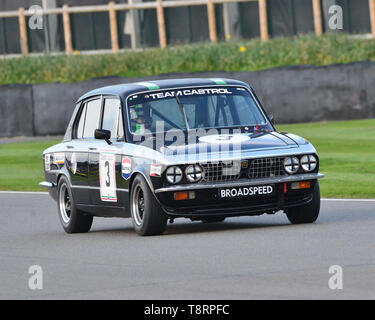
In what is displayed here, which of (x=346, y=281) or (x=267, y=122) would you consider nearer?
(x=346, y=281)

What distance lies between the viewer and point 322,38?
33.6m

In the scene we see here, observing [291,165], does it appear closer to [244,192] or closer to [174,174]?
[244,192]

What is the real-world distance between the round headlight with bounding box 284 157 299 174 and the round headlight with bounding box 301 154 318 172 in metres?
0.07

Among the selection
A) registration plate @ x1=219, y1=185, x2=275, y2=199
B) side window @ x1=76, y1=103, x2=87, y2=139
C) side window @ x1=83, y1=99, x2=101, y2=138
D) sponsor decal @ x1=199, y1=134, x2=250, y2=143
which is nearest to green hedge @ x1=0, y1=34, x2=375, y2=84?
side window @ x1=76, y1=103, x2=87, y2=139

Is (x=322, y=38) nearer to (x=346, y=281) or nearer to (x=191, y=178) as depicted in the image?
(x=191, y=178)

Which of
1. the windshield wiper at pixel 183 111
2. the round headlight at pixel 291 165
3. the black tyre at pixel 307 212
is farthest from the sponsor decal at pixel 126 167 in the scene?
the black tyre at pixel 307 212

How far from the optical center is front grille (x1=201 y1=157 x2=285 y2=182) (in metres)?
11.6

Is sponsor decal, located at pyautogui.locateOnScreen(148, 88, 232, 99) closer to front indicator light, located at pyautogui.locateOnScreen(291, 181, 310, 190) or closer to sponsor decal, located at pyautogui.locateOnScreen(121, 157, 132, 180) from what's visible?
sponsor decal, located at pyautogui.locateOnScreen(121, 157, 132, 180)

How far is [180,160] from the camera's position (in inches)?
456

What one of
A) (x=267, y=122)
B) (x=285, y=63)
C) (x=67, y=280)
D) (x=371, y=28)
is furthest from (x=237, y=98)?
(x=371, y=28)

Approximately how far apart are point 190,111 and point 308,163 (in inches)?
60.3

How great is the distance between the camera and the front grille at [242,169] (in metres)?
11.6
